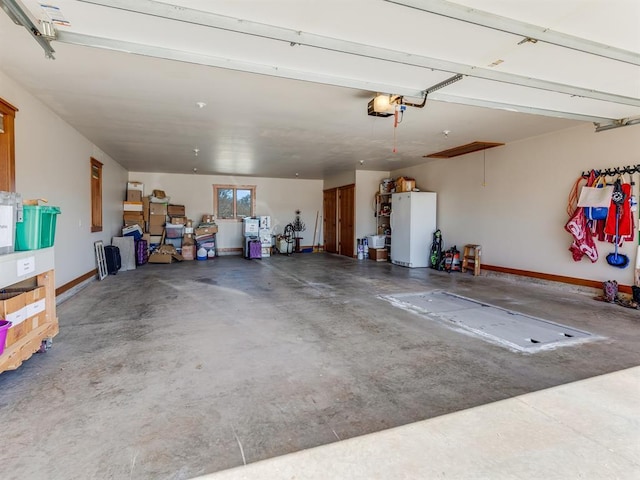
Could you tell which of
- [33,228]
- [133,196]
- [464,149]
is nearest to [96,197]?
[133,196]

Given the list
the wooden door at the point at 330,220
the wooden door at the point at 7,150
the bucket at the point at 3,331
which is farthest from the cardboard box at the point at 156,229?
the bucket at the point at 3,331

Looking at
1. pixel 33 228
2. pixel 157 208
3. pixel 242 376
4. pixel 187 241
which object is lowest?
pixel 242 376

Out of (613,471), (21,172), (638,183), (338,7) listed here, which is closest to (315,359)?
(613,471)

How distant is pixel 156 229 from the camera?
986 cm

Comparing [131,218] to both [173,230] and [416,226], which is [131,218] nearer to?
[173,230]

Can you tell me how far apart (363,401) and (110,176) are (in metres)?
8.19

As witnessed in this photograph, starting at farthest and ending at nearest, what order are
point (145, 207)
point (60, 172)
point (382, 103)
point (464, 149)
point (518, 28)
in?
point (145, 207)
point (464, 149)
point (60, 172)
point (382, 103)
point (518, 28)

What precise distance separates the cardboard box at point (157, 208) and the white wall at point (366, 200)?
18.7 feet

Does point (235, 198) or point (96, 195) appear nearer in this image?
point (96, 195)

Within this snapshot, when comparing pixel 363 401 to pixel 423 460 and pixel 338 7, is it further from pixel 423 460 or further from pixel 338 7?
pixel 338 7

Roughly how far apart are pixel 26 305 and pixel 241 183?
30.2 feet

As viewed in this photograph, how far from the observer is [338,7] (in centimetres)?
219

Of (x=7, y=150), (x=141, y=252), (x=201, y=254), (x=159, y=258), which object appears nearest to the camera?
(x=7, y=150)

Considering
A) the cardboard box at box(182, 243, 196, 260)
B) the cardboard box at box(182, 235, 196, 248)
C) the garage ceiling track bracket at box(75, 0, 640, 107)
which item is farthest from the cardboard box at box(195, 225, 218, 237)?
the garage ceiling track bracket at box(75, 0, 640, 107)
